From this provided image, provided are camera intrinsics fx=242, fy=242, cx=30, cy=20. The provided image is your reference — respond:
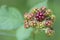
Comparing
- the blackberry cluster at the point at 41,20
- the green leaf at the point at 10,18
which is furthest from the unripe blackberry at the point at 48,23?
the green leaf at the point at 10,18

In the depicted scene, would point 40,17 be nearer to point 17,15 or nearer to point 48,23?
point 48,23

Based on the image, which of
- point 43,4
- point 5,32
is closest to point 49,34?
point 43,4

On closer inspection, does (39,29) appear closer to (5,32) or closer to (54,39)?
(54,39)

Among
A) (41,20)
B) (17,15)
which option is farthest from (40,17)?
(17,15)

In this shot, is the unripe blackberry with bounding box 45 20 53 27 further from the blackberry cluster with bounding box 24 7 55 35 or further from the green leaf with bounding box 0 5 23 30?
the green leaf with bounding box 0 5 23 30

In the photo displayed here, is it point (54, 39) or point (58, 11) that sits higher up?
point (58, 11)

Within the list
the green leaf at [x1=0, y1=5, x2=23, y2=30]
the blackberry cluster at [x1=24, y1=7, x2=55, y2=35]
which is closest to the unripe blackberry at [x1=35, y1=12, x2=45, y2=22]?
the blackberry cluster at [x1=24, y1=7, x2=55, y2=35]

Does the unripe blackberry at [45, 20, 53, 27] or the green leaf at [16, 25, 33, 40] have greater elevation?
the unripe blackberry at [45, 20, 53, 27]
